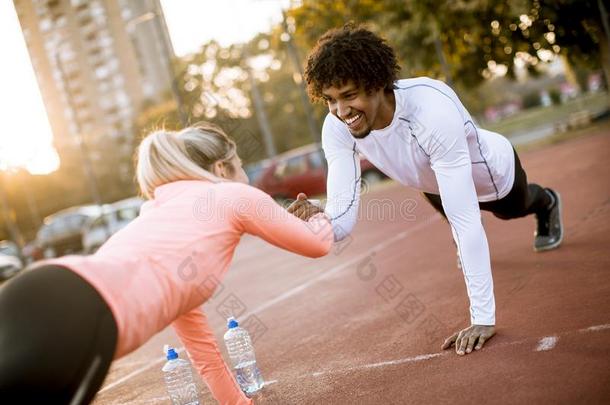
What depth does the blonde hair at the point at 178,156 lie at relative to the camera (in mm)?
2939

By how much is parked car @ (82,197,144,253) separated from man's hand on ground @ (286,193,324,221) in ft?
60.9

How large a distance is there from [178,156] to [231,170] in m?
0.33

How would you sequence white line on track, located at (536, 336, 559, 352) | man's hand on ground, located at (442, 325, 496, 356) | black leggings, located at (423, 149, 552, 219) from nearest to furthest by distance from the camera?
white line on track, located at (536, 336, 559, 352) → man's hand on ground, located at (442, 325, 496, 356) → black leggings, located at (423, 149, 552, 219)

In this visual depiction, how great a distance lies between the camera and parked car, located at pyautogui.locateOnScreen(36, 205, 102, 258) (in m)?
24.4

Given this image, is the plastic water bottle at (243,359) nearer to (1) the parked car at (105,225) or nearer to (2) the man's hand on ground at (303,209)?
(2) the man's hand on ground at (303,209)

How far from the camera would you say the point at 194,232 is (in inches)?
106

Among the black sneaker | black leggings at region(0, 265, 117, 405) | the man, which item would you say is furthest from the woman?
the black sneaker

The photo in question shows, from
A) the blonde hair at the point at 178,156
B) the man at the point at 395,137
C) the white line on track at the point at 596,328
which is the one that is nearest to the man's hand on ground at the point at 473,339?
the man at the point at 395,137

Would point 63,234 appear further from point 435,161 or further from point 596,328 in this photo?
point 596,328

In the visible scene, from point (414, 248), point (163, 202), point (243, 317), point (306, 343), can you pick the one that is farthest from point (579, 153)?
point (163, 202)

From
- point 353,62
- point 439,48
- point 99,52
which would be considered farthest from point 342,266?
point 99,52

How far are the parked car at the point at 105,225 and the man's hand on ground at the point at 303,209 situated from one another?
60.9 ft

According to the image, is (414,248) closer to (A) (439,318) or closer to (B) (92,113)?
(A) (439,318)

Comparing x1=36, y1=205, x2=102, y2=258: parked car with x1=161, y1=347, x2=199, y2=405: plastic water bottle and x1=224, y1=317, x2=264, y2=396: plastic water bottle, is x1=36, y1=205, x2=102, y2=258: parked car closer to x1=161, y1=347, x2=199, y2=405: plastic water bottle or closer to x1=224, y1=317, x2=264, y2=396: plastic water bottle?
x1=224, y1=317, x2=264, y2=396: plastic water bottle
